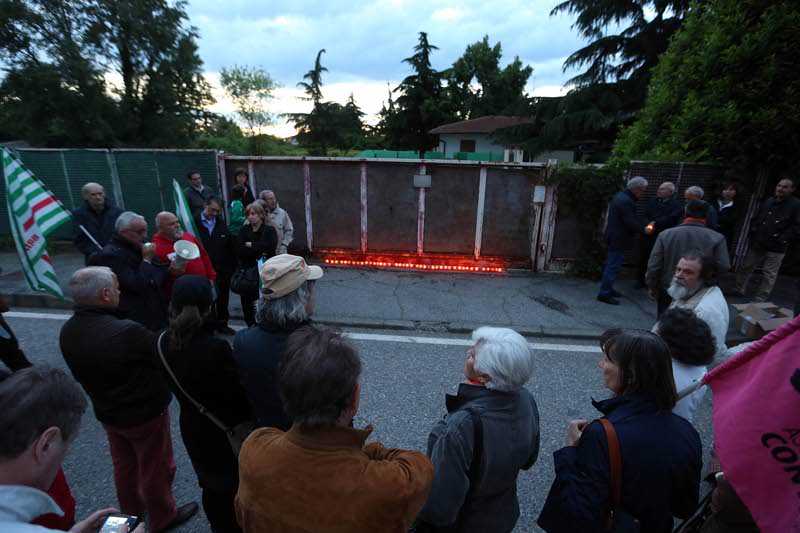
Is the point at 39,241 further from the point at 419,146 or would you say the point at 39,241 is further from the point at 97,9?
the point at 419,146

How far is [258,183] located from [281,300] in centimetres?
691

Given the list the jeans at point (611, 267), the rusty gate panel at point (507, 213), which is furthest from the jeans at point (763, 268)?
the rusty gate panel at point (507, 213)

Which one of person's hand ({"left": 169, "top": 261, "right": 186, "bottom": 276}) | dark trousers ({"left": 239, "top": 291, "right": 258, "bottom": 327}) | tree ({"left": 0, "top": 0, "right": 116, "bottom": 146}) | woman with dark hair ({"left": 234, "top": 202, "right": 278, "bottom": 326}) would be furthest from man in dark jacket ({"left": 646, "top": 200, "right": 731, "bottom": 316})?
tree ({"left": 0, "top": 0, "right": 116, "bottom": 146})

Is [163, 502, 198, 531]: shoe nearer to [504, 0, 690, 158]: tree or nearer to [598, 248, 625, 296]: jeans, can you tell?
[598, 248, 625, 296]: jeans

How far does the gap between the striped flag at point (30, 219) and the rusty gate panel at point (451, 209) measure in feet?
18.9

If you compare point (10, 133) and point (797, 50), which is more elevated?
point (797, 50)

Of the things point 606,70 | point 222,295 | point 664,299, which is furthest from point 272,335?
point 606,70

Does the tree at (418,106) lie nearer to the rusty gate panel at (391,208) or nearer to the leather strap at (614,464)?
the rusty gate panel at (391,208)

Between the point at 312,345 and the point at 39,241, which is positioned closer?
the point at 312,345

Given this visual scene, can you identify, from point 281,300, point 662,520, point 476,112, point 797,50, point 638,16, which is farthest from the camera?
point 476,112

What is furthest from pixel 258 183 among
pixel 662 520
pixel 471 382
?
pixel 662 520

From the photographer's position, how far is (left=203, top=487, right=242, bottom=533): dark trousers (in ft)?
7.34

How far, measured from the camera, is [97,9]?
16172 millimetres

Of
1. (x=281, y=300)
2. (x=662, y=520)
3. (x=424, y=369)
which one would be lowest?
(x=424, y=369)
